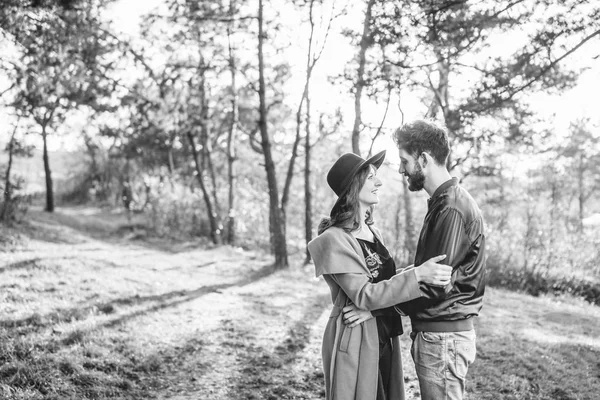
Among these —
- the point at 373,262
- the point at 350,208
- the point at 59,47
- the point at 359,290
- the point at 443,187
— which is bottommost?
the point at 359,290

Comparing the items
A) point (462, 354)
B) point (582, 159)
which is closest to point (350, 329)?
point (462, 354)

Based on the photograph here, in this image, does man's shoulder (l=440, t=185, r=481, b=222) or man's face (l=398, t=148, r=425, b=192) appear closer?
man's shoulder (l=440, t=185, r=481, b=222)

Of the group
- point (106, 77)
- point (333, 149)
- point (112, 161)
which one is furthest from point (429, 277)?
point (112, 161)

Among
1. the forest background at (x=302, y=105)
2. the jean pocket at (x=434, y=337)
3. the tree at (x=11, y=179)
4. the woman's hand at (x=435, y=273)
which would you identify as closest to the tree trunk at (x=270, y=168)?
the forest background at (x=302, y=105)

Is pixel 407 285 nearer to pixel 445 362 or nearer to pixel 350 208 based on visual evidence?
pixel 445 362

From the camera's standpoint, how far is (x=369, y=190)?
2732 millimetres

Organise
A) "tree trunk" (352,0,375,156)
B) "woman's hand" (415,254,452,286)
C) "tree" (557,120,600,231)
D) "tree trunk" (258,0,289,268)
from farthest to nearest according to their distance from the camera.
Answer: "tree" (557,120,600,231), "tree trunk" (258,0,289,268), "tree trunk" (352,0,375,156), "woman's hand" (415,254,452,286)

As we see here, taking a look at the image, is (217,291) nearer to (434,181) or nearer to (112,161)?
(434,181)

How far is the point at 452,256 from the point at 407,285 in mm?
237

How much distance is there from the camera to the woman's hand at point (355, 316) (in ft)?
8.31

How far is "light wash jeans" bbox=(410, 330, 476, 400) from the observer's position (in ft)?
7.77

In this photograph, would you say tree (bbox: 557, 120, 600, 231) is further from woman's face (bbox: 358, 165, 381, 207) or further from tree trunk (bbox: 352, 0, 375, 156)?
woman's face (bbox: 358, 165, 381, 207)

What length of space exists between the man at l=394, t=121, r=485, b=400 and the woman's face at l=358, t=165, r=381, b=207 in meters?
0.32

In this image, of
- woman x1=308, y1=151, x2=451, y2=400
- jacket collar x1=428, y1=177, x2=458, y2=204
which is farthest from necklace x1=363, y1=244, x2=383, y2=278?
jacket collar x1=428, y1=177, x2=458, y2=204
